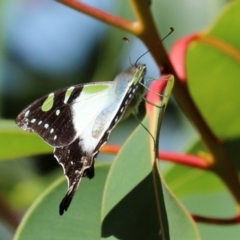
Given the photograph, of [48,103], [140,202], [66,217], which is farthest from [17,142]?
[140,202]

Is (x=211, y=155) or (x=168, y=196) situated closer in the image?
(x=168, y=196)

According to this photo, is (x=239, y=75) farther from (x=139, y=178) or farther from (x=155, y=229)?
(x=155, y=229)

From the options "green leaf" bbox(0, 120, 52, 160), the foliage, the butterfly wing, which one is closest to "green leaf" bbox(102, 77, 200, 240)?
the foliage

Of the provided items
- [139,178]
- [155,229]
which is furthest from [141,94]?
[155,229]

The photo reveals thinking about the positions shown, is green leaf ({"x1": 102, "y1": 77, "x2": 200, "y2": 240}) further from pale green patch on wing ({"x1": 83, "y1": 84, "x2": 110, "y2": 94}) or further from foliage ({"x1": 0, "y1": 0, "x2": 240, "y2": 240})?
pale green patch on wing ({"x1": 83, "y1": 84, "x2": 110, "y2": 94})

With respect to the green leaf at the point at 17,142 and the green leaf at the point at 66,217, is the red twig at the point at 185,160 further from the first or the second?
the green leaf at the point at 17,142

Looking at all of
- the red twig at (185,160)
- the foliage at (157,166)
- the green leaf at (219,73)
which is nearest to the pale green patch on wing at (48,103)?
the foliage at (157,166)
